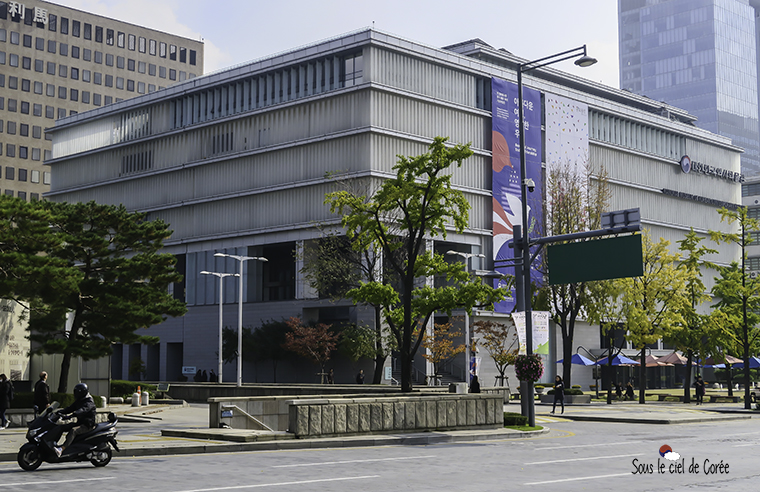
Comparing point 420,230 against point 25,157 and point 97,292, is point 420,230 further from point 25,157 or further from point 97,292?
point 25,157

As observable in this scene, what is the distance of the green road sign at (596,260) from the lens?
87.2 feet

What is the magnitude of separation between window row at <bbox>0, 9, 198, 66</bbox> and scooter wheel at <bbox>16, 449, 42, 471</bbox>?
11834cm

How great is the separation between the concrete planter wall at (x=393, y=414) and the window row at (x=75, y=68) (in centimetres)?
11149

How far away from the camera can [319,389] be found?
40.7 metres

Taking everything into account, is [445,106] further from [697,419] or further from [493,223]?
[697,419]

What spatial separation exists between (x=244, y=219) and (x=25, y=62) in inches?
2590

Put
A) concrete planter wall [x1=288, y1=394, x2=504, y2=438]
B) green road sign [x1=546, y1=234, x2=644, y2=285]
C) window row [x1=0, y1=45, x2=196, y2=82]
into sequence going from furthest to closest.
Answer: window row [x1=0, y1=45, x2=196, y2=82] < green road sign [x1=546, y1=234, x2=644, y2=285] < concrete planter wall [x1=288, y1=394, x2=504, y2=438]

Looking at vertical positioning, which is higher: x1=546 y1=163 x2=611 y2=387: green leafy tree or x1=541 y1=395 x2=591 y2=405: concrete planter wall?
x1=546 y1=163 x2=611 y2=387: green leafy tree

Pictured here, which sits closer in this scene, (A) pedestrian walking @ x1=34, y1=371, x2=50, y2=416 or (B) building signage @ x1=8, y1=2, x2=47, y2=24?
(A) pedestrian walking @ x1=34, y1=371, x2=50, y2=416

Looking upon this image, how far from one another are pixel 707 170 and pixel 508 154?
117ft

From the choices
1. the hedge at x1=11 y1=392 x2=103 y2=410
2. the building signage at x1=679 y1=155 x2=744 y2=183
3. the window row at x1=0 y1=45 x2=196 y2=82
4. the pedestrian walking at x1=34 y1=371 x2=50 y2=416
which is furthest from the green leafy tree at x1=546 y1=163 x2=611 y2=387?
the window row at x1=0 y1=45 x2=196 y2=82

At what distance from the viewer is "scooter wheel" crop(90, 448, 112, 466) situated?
16.8m

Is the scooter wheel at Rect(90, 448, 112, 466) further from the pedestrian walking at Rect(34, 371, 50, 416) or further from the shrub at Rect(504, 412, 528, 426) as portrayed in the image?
the shrub at Rect(504, 412, 528, 426)

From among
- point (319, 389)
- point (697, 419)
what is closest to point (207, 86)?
point (319, 389)
